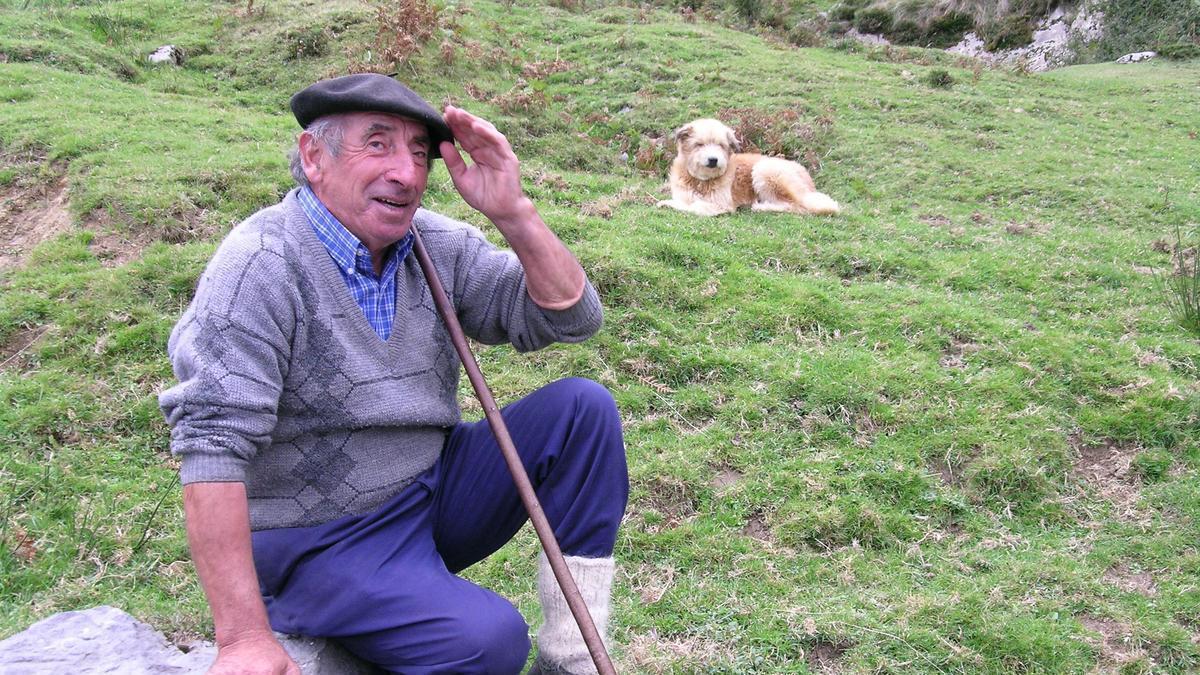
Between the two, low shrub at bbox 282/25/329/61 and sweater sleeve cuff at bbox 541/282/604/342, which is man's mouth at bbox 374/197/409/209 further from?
low shrub at bbox 282/25/329/61

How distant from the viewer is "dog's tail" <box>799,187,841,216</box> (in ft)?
31.7

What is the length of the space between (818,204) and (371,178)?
25.1 ft

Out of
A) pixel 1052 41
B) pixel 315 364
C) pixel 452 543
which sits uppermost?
pixel 1052 41

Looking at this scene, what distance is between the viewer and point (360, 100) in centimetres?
279

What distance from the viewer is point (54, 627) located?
2854mm

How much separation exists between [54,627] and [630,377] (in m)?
3.96

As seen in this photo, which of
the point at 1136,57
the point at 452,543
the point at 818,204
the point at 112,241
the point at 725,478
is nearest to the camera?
the point at 452,543

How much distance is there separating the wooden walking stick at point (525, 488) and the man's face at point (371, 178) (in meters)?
0.21

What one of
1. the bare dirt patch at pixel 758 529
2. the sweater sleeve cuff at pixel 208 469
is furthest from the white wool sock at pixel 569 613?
the bare dirt patch at pixel 758 529

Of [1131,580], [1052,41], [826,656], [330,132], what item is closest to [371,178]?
[330,132]

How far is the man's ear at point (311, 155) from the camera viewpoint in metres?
2.91

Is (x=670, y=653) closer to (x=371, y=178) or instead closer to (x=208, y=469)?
(x=208, y=469)

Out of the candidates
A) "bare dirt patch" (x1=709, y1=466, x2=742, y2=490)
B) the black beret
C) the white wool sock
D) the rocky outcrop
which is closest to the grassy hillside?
"bare dirt patch" (x1=709, y1=466, x2=742, y2=490)

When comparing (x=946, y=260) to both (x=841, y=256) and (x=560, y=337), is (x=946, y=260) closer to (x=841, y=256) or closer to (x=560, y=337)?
(x=841, y=256)
